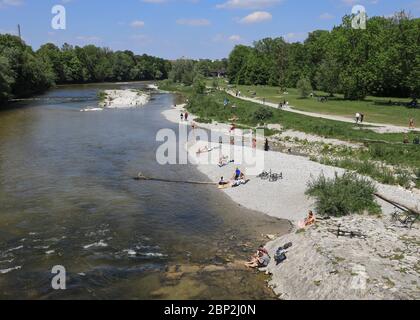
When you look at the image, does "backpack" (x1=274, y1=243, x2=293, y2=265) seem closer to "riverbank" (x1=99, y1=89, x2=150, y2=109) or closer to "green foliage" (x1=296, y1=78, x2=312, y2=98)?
"green foliage" (x1=296, y1=78, x2=312, y2=98)

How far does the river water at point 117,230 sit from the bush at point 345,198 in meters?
3.08

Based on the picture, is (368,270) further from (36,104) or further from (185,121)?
(36,104)

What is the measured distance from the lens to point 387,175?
3372 cm

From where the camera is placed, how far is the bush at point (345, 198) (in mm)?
26266

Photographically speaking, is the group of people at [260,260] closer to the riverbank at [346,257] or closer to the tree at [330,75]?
the riverbank at [346,257]

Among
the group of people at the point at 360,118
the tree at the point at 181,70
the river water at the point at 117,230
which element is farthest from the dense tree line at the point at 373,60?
the tree at the point at 181,70

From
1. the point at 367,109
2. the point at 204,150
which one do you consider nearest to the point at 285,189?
the point at 204,150

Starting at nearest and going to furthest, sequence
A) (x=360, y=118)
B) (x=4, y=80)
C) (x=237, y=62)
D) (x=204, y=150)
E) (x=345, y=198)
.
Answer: (x=345, y=198) < (x=204, y=150) < (x=360, y=118) < (x=4, y=80) < (x=237, y=62)

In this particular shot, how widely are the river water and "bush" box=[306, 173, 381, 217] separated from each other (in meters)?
3.08

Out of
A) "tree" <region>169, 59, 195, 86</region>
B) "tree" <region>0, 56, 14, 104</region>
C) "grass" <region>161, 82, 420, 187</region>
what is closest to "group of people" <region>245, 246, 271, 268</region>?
"grass" <region>161, 82, 420, 187</region>

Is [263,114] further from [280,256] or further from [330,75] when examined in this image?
[280,256]

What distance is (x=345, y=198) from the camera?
26672mm

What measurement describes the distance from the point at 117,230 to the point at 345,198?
14.0 m

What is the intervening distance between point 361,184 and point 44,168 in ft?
90.7
